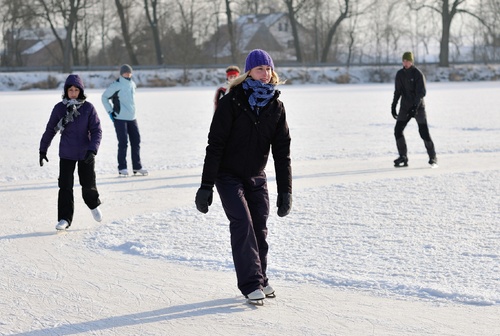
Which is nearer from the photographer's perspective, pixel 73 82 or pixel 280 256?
pixel 280 256

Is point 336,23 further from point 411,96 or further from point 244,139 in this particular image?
point 244,139

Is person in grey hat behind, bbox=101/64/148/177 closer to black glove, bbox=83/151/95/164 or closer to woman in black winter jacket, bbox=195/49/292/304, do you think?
black glove, bbox=83/151/95/164

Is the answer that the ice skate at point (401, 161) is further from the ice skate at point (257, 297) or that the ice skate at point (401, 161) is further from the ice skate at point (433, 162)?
the ice skate at point (257, 297)

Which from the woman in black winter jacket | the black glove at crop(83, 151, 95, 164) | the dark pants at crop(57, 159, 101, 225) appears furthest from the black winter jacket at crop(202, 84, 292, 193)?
the dark pants at crop(57, 159, 101, 225)

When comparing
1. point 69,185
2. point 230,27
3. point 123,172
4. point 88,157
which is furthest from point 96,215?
point 230,27

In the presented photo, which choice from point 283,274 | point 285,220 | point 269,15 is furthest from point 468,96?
point 269,15

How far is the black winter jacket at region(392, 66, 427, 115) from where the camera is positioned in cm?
1132

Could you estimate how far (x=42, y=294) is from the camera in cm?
512

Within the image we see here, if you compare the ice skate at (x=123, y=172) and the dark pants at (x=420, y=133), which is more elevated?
the dark pants at (x=420, y=133)

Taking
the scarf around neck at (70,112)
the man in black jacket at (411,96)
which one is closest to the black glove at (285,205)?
the scarf around neck at (70,112)

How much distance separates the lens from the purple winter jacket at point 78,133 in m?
7.32

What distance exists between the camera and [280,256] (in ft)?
20.0

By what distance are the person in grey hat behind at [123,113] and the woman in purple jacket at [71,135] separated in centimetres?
362

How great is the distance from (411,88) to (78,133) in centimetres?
553
